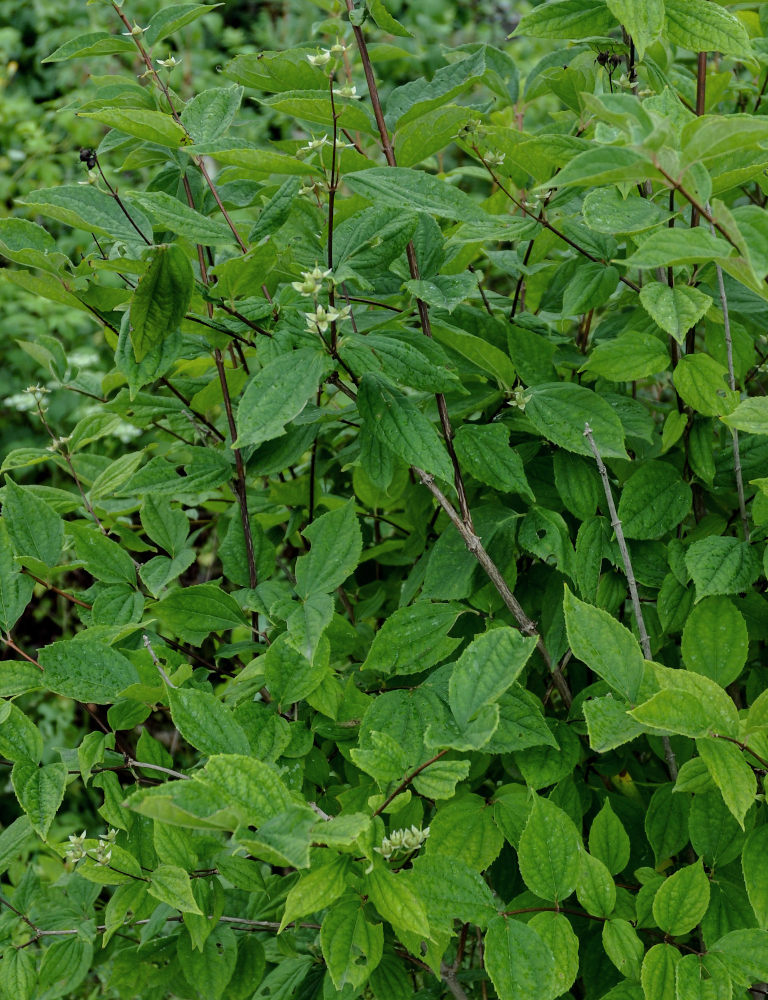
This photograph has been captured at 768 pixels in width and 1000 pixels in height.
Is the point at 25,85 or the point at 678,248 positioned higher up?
the point at 678,248

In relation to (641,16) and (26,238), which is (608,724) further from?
(26,238)

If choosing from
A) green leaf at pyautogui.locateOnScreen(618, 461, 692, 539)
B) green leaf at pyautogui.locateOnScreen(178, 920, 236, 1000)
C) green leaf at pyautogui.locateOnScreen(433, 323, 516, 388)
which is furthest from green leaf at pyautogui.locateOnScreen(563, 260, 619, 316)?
green leaf at pyautogui.locateOnScreen(178, 920, 236, 1000)

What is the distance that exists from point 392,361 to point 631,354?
306 millimetres

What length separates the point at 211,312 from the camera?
1222mm

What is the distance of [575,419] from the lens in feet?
3.86

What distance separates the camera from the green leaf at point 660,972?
0.96 metres

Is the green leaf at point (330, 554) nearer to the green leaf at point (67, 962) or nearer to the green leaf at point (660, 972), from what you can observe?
the green leaf at point (660, 972)

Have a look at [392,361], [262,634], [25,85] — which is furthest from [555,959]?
[25,85]

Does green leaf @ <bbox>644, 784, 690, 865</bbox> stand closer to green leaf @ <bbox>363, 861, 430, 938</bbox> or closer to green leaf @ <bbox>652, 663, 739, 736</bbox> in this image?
green leaf @ <bbox>652, 663, 739, 736</bbox>

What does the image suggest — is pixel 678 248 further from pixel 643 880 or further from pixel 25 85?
pixel 25 85

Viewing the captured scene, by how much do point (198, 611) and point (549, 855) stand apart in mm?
520

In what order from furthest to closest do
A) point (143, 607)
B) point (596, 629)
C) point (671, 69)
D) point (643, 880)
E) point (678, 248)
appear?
point (671, 69) < point (143, 607) < point (643, 880) < point (596, 629) < point (678, 248)

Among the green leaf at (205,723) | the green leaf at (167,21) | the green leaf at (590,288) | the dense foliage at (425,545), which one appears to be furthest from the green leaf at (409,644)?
the green leaf at (167,21)

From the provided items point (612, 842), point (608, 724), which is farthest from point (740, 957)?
point (608, 724)
